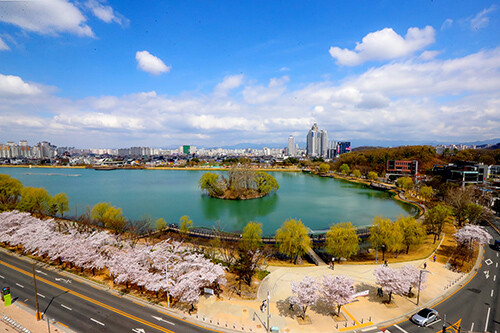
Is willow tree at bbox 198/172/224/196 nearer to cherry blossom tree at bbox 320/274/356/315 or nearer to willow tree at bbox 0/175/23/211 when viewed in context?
willow tree at bbox 0/175/23/211

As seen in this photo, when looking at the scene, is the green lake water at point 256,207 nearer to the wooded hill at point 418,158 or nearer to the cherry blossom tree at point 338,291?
the cherry blossom tree at point 338,291

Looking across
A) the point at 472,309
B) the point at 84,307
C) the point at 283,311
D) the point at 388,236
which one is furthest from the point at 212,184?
the point at 472,309

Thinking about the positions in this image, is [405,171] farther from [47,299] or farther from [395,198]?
[47,299]

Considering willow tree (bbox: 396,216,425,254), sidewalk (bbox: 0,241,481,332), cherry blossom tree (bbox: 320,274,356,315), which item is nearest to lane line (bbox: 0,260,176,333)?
sidewalk (bbox: 0,241,481,332)

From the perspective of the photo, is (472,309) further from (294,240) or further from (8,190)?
(8,190)

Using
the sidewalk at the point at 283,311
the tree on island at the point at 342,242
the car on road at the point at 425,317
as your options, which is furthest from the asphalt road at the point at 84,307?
the tree on island at the point at 342,242

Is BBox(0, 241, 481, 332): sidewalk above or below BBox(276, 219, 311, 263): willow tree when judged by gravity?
below
